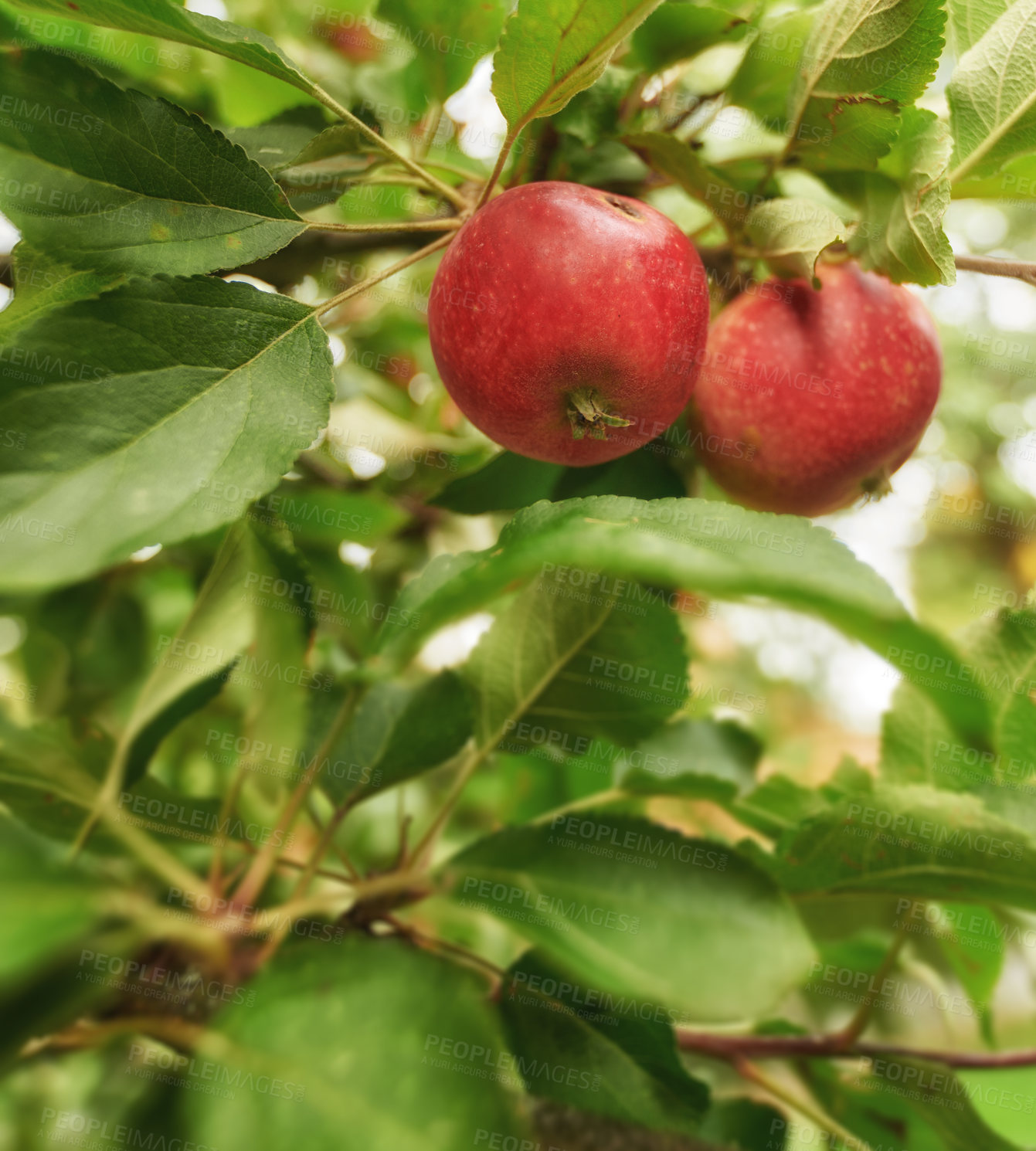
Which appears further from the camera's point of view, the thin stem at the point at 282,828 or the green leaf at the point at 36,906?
the thin stem at the point at 282,828

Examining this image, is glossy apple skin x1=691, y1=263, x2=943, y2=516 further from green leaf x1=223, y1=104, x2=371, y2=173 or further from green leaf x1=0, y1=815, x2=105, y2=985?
green leaf x1=0, y1=815, x2=105, y2=985

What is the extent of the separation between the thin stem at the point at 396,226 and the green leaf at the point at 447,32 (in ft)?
0.58

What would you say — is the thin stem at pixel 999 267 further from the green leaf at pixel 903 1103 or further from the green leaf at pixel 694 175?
the green leaf at pixel 903 1103

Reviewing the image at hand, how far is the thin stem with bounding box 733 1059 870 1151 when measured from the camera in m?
0.54

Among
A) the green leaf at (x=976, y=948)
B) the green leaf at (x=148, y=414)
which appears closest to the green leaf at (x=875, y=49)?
the green leaf at (x=148, y=414)

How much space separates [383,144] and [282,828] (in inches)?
15.6

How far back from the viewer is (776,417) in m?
0.55

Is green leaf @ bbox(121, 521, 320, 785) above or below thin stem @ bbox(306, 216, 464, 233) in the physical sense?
below

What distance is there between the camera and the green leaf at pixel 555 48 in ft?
1.25

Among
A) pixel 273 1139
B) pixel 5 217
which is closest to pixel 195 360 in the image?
pixel 5 217

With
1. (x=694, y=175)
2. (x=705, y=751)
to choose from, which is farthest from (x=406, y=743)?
(x=694, y=175)

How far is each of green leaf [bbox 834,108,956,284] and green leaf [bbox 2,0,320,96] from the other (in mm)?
329

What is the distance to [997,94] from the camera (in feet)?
1.68

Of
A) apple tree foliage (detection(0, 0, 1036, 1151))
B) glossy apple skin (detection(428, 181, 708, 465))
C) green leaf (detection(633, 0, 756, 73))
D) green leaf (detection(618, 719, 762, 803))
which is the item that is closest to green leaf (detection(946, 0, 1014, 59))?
apple tree foliage (detection(0, 0, 1036, 1151))
